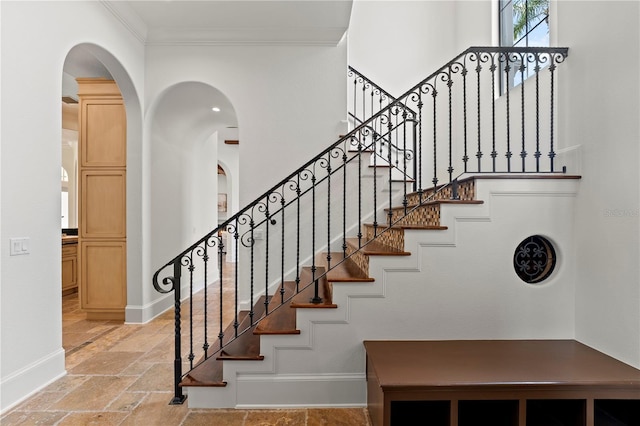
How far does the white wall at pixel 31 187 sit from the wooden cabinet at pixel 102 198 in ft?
4.04

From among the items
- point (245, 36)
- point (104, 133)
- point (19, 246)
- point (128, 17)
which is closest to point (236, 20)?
point (245, 36)

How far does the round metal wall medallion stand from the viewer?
2369mm

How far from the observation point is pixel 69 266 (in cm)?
528

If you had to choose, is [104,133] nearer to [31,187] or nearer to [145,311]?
[31,187]

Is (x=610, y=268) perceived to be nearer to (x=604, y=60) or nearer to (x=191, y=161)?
(x=604, y=60)

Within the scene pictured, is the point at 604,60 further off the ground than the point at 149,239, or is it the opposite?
the point at 604,60

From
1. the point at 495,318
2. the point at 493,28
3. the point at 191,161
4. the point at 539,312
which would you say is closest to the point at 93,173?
the point at 191,161

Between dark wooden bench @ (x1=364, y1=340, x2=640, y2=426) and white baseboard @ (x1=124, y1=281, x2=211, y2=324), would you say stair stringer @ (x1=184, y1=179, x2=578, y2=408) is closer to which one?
dark wooden bench @ (x1=364, y1=340, x2=640, y2=426)

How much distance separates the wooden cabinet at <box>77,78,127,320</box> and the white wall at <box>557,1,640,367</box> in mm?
4557

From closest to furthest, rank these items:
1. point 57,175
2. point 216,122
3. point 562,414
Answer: point 562,414
point 57,175
point 216,122

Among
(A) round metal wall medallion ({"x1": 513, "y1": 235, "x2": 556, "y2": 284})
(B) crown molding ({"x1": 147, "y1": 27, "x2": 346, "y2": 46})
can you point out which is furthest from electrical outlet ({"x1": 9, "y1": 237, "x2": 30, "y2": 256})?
(A) round metal wall medallion ({"x1": 513, "y1": 235, "x2": 556, "y2": 284})

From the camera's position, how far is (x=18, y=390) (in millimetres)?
2307

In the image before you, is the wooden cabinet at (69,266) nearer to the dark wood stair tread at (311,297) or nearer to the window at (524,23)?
the dark wood stair tread at (311,297)

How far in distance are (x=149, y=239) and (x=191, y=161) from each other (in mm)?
1662
